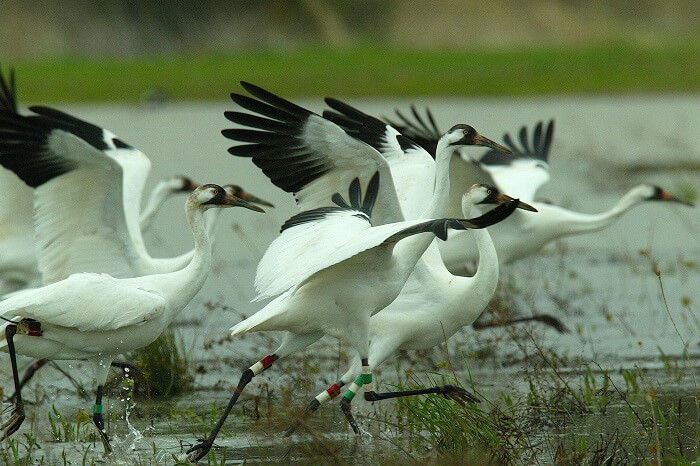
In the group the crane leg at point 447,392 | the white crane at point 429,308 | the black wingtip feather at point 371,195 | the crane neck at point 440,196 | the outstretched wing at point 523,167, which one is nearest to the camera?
the crane leg at point 447,392

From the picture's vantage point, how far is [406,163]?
8469 millimetres

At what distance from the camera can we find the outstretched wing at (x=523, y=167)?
1025 cm

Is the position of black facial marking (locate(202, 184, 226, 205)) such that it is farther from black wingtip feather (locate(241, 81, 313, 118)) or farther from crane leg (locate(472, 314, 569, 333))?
crane leg (locate(472, 314, 569, 333))

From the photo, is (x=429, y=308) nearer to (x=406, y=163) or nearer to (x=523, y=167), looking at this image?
(x=406, y=163)

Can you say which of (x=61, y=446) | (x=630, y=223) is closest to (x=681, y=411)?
(x=61, y=446)

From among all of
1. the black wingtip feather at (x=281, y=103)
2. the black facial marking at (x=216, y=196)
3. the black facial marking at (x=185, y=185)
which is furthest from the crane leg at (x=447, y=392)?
the black facial marking at (x=185, y=185)

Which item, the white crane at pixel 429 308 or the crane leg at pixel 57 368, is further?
the crane leg at pixel 57 368

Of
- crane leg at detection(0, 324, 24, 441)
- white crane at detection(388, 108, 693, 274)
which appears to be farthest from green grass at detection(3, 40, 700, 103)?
crane leg at detection(0, 324, 24, 441)

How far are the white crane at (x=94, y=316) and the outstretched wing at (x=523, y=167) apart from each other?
3.58 metres

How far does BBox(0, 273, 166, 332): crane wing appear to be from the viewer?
21.7 feet

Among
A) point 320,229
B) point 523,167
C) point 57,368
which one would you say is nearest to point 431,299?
point 320,229

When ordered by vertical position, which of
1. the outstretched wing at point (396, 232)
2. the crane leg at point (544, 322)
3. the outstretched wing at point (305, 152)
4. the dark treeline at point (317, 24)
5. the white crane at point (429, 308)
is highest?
the dark treeline at point (317, 24)

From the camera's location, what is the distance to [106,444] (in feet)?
21.5

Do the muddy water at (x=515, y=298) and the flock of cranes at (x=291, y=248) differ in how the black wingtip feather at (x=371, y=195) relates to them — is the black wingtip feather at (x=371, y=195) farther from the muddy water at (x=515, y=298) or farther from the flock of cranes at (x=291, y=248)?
the muddy water at (x=515, y=298)
